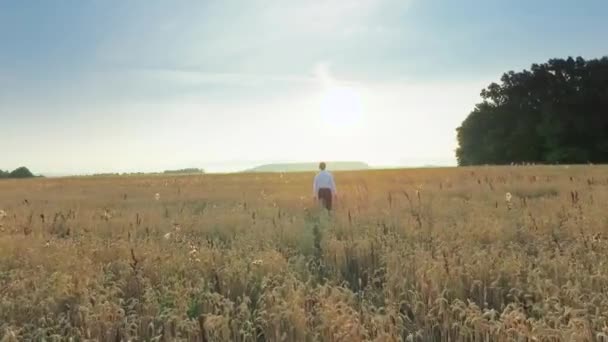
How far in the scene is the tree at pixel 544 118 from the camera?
171 ft

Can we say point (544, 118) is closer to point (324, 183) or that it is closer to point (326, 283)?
point (324, 183)

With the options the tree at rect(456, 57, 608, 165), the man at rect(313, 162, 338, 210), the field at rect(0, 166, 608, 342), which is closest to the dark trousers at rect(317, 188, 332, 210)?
the man at rect(313, 162, 338, 210)

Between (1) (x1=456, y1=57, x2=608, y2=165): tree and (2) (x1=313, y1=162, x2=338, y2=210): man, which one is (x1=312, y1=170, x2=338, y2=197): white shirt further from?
(1) (x1=456, y1=57, x2=608, y2=165): tree

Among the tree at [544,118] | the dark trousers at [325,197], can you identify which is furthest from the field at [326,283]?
the tree at [544,118]

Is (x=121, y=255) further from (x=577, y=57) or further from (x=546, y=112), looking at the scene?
(x=577, y=57)

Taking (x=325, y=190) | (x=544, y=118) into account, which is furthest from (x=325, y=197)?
(x=544, y=118)

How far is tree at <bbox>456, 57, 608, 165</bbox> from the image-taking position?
5222 centimetres

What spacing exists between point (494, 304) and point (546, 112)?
178 feet

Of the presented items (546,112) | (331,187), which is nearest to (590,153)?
(546,112)

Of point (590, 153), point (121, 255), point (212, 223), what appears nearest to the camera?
point (121, 255)

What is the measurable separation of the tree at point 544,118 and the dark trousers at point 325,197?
1779 inches

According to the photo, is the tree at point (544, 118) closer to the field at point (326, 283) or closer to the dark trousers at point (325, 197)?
the dark trousers at point (325, 197)

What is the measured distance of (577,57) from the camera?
188ft

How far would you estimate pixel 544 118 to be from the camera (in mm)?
53969
